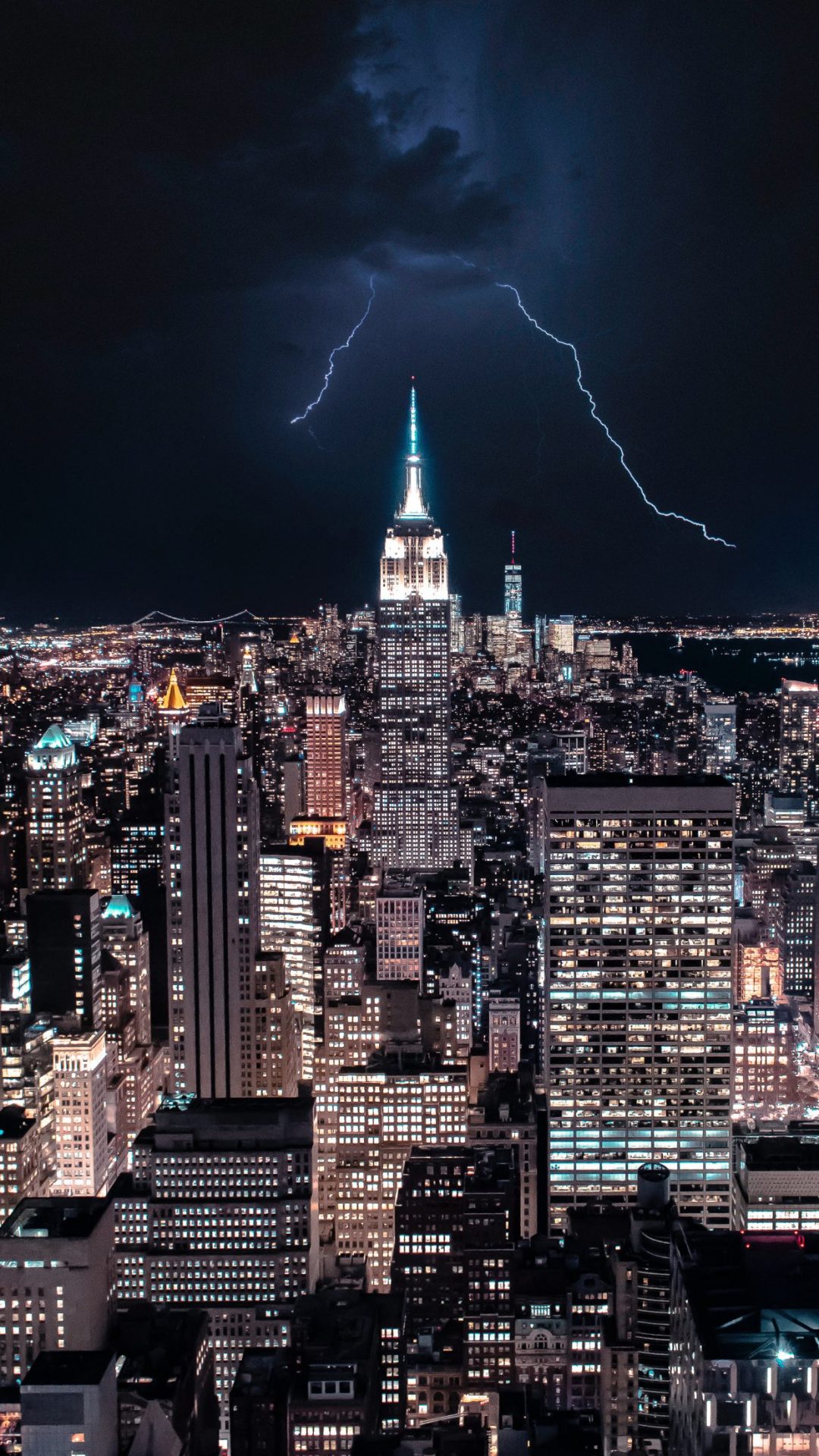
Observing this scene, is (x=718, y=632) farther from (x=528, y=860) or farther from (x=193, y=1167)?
(x=193, y=1167)

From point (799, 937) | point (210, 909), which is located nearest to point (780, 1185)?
point (210, 909)

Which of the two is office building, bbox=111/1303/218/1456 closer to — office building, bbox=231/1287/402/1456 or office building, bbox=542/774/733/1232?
office building, bbox=231/1287/402/1456

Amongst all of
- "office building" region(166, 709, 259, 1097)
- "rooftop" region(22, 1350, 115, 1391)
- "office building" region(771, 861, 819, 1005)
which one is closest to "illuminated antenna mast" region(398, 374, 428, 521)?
"office building" region(166, 709, 259, 1097)

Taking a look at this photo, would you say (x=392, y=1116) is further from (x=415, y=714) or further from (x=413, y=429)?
(x=415, y=714)

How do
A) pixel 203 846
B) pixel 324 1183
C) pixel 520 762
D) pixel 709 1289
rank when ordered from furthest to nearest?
pixel 520 762 < pixel 203 846 < pixel 324 1183 < pixel 709 1289

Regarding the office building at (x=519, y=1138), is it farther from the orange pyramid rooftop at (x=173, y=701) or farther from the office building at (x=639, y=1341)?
the orange pyramid rooftop at (x=173, y=701)

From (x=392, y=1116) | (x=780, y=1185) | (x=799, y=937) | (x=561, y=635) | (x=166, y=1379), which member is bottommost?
(x=166, y=1379)

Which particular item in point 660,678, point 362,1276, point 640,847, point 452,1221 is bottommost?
point 362,1276

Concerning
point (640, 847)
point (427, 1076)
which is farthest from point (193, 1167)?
point (640, 847)
